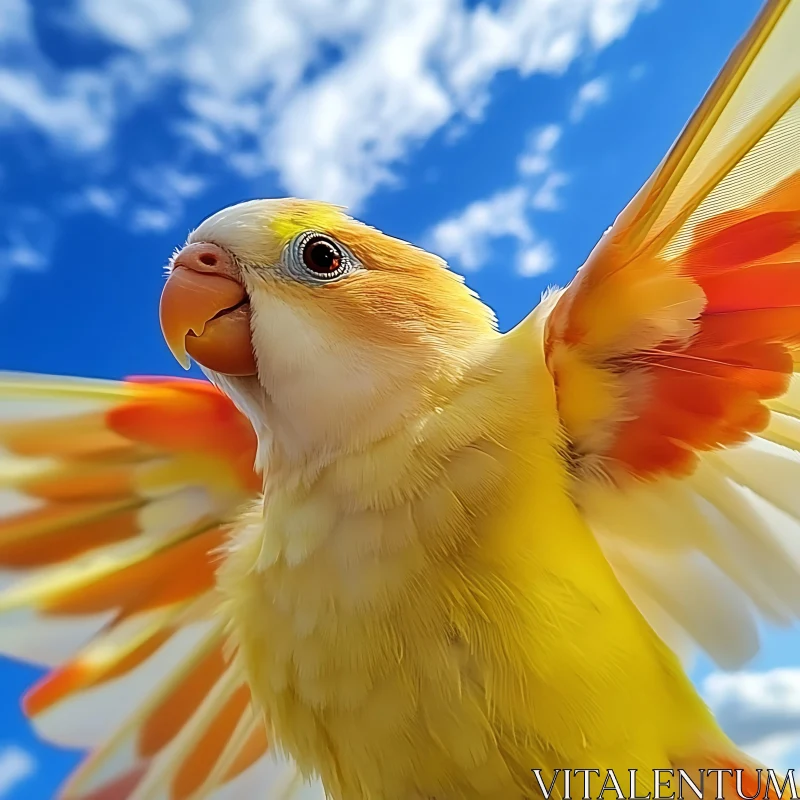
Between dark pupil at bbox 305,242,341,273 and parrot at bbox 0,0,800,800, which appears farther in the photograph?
dark pupil at bbox 305,242,341,273

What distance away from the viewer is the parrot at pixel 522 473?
60cm

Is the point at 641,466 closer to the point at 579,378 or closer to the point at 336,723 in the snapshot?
the point at 579,378

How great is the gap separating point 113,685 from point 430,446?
1.73ft

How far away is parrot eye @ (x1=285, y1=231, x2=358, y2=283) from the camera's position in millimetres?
727

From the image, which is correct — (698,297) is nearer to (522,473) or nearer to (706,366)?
(706,366)

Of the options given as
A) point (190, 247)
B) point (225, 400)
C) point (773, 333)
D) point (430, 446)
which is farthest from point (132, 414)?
point (773, 333)

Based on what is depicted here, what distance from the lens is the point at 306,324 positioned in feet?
2.31

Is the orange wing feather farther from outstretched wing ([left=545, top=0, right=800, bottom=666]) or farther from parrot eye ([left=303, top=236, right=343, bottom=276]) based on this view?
parrot eye ([left=303, top=236, right=343, bottom=276])

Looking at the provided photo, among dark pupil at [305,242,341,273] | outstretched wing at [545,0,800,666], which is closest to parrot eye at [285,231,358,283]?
dark pupil at [305,242,341,273]

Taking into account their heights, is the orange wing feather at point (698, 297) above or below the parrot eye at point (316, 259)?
below

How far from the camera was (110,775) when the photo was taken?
93cm

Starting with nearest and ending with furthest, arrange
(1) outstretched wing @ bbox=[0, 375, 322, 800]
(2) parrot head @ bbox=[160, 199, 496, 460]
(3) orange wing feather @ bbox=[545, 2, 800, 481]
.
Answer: (3) orange wing feather @ bbox=[545, 2, 800, 481] → (2) parrot head @ bbox=[160, 199, 496, 460] → (1) outstretched wing @ bbox=[0, 375, 322, 800]

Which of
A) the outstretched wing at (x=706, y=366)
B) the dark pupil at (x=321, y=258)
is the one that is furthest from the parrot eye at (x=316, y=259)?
the outstretched wing at (x=706, y=366)

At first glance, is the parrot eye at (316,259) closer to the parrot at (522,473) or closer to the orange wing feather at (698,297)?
the parrot at (522,473)
